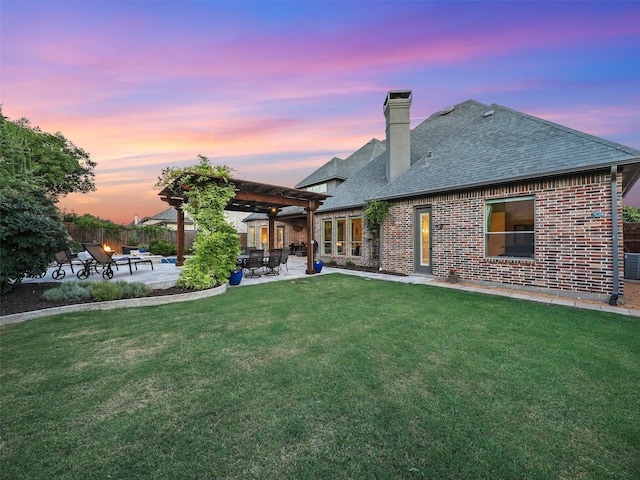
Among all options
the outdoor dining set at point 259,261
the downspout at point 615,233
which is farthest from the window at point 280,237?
the downspout at point 615,233

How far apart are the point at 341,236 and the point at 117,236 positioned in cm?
1633

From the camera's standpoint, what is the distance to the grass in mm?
1729

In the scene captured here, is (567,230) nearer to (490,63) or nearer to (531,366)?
(531,366)

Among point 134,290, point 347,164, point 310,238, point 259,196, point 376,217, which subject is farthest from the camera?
point 347,164

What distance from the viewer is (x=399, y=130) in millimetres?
11727

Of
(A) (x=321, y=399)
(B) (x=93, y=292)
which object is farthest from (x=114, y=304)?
(A) (x=321, y=399)

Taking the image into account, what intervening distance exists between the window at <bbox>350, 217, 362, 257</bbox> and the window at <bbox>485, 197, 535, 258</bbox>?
5.45 metres

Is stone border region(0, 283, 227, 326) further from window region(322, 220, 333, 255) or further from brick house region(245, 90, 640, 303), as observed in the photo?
window region(322, 220, 333, 255)

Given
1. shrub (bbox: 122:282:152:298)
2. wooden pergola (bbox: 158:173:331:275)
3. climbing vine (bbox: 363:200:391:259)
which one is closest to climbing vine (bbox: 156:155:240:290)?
wooden pergola (bbox: 158:173:331:275)

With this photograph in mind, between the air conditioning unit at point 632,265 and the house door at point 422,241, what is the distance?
20.8 feet

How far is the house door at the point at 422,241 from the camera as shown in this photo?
31.1ft

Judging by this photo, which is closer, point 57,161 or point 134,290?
point 134,290

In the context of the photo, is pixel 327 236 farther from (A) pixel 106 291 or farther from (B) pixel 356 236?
(A) pixel 106 291

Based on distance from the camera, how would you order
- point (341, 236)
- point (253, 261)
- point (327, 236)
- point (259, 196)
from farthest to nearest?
point (327, 236) < point (341, 236) < point (253, 261) < point (259, 196)
